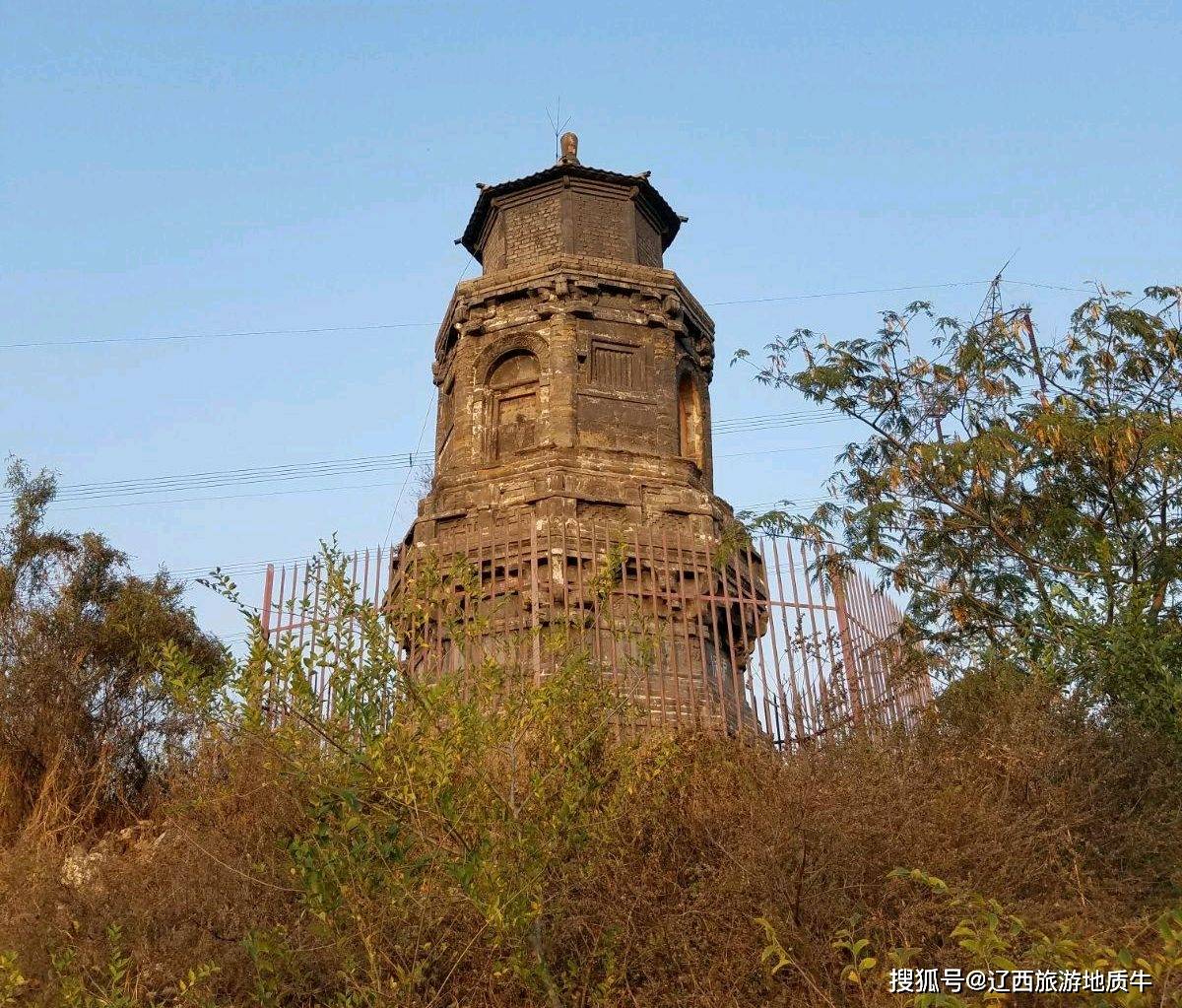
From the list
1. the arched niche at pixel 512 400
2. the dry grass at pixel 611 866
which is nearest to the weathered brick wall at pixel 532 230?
the arched niche at pixel 512 400

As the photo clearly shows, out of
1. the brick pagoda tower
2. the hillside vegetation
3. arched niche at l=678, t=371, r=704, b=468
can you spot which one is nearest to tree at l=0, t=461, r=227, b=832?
the hillside vegetation

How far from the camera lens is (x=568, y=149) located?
1800 centimetres

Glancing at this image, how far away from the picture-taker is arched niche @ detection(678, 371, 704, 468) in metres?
16.3

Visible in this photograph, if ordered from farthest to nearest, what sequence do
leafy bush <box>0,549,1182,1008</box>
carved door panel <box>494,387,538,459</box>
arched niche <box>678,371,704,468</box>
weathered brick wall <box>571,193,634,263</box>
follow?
weathered brick wall <box>571,193,634,263</box> < arched niche <box>678,371,704,468</box> < carved door panel <box>494,387,538,459</box> < leafy bush <box>0,549,1182,1008</box>

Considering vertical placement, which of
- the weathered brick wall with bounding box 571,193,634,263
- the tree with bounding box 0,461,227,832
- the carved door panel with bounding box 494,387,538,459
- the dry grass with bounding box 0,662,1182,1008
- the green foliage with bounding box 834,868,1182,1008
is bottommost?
the green foliage with bounding box 834,868,1182,1008

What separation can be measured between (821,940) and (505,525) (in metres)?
7.07

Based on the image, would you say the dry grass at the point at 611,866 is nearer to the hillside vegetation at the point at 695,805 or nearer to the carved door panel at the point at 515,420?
the hillside vegetation at the point at 695,805

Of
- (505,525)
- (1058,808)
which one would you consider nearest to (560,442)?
(505,525)

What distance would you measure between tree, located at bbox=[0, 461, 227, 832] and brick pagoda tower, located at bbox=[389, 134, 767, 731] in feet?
10.1

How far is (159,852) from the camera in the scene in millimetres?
10258

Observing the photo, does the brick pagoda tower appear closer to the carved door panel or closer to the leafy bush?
the carved door panel

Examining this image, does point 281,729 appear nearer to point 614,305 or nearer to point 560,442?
point 560,442

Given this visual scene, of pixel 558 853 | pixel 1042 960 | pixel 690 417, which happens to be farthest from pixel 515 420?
pixel 1042 960

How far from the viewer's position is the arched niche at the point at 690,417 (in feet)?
53.5
